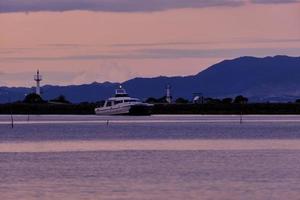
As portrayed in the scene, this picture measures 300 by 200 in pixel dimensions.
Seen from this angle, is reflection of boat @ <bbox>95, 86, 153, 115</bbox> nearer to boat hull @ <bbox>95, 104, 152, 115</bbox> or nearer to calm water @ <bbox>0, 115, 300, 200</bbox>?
boat hull @ <bbox>95, 104, 152, 115</bbox>

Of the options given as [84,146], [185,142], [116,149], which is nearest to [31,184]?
[116,149]

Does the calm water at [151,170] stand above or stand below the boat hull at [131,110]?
below

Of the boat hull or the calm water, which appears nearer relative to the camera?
the calm water

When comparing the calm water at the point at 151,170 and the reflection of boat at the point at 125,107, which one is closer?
the calm water at the point at 151,170

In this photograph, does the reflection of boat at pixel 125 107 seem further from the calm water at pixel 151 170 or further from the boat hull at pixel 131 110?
the calm water at pixel 151 170

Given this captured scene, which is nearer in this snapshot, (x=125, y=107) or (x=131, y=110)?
(x=131, y=110)

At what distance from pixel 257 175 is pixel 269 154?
56.6 feet

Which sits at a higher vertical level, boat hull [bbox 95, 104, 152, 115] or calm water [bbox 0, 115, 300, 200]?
boat hull [bbox 95, 104, 152, 115]

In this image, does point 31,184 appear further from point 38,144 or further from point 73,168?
point 38,144

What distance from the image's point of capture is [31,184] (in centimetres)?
5131

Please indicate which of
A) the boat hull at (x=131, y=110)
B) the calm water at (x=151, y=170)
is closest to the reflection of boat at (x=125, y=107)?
the boat hull at (x=131, y=110)

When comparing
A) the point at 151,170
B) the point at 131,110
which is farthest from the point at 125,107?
the point at 151,170

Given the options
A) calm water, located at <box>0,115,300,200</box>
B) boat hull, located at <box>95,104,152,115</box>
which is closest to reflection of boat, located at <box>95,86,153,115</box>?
boat hull, located at <box>95,104,152,115</box>

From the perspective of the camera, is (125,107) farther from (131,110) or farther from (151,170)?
(151,170)
